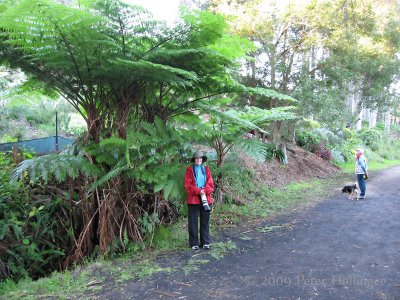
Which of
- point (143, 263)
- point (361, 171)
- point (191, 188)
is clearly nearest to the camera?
point (143, 263)

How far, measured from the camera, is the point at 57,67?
4.44 meters

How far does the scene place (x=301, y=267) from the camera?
13.9 ft

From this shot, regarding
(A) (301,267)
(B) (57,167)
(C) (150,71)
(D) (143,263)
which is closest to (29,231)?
(B) (57,167)

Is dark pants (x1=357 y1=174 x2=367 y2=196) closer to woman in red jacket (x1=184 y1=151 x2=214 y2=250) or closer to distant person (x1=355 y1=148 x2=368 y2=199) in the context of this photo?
distant person (x1=355 y1=148 x2=368 y2=199)

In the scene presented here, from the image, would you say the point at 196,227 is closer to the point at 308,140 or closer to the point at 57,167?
the point at 57,167

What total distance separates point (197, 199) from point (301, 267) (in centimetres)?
167

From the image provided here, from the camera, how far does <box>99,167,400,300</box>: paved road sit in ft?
11.7

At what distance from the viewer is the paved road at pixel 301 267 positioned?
11.7ft

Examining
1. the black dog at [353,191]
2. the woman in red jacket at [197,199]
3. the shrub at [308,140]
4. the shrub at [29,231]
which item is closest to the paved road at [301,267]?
the woman in red jacket at [197,199]

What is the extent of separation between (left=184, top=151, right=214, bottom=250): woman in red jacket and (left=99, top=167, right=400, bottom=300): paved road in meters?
0.29

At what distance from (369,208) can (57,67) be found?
6968 millimetres

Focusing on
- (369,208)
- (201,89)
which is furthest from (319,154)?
(201,89)

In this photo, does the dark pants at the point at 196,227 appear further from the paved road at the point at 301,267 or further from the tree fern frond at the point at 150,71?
the tree fern frond at the point at 150,71

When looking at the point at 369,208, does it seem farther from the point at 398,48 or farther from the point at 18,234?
the point at 398,48
